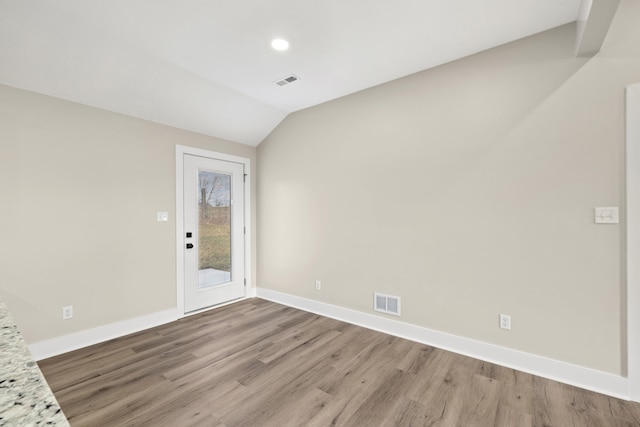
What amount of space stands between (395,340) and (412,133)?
2.23m

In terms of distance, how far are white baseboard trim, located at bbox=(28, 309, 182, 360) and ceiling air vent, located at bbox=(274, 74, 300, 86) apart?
121 inches

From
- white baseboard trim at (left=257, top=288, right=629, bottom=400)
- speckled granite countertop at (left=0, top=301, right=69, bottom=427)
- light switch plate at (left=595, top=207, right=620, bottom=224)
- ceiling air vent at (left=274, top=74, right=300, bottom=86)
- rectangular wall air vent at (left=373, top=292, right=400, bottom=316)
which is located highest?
ceiling air vent at (left=274, top=74, right=300, bottom=86)

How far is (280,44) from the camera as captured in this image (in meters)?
2.56

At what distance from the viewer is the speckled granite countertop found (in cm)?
50

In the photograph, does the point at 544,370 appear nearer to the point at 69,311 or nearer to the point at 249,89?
the point at 249,89

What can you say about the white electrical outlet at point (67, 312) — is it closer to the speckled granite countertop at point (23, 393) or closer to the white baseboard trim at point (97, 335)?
the white baseboard trim at point (97, 335)

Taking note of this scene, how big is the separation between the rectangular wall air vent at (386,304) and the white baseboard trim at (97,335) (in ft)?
8.23

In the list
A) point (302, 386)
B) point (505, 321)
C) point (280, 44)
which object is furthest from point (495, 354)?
point (280, 44)

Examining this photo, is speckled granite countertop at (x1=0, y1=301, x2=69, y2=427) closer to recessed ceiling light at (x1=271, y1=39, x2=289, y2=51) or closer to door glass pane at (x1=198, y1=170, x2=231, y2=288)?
recessed ceiling light at (x1=271, y1=39, x2=289, y2=51)

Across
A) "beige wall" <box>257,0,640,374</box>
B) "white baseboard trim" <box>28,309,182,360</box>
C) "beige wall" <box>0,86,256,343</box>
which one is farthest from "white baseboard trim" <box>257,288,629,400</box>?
"beige wall" <box>0,86,256,343</box>

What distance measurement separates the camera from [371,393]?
2203mm

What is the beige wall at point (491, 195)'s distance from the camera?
2.19 metres

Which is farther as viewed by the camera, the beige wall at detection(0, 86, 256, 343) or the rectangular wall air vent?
the rectangular wall air vent

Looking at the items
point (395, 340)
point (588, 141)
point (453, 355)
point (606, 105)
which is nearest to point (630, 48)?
point (606, 105)
